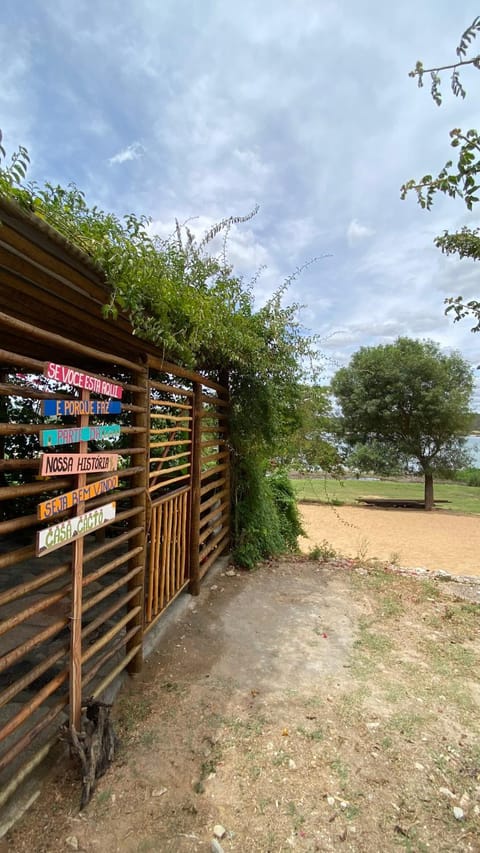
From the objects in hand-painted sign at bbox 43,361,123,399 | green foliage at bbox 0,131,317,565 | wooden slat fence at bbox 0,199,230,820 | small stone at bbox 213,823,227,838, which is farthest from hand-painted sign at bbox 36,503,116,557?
small stone at bbox 213,823,227,838

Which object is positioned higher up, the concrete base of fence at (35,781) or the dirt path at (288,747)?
the concrete base of fence at (35,781)

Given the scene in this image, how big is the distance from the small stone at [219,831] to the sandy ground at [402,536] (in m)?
4.56

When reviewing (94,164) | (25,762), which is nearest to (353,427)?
(94,164)

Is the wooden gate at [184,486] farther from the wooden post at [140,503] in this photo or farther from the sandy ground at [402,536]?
the sandy ground at [402,536]

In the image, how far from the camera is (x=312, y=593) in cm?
440

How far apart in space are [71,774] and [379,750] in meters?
1.45

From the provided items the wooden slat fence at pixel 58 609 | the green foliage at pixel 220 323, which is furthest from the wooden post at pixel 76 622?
the green foliage at pixel 220 323

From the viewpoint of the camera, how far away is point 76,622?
73.2 inches

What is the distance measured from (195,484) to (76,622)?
2.14 meters

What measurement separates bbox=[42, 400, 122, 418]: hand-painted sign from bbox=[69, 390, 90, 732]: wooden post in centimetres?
4

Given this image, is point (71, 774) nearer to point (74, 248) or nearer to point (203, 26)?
point (74, 248)

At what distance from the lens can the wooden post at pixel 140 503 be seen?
2.63 metres

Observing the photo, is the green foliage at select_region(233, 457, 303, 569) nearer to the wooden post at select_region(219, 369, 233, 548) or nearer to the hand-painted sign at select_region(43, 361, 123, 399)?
the wooden post at select_region(219, 369, 233, 548)

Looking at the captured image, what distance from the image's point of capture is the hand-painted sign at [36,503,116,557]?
1556 millimetres
